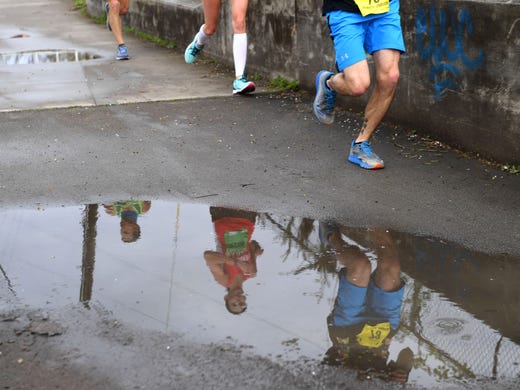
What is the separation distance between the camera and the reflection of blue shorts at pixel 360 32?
5973 millimetres

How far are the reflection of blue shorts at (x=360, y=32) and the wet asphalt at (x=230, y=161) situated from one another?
82 cm

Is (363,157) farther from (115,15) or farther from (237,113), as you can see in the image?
(115,15)

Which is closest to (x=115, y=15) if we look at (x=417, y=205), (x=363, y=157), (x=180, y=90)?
(x=180, y=90)

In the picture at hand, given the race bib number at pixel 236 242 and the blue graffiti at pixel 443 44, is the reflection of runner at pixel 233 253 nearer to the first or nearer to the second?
the race bib number at pixel 236 242

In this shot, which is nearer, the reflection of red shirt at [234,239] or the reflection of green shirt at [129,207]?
the reflection of red shirt at [234,239]

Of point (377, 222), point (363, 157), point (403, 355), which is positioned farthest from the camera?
point (363, 157)

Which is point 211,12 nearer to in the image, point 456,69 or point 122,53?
point 122,53

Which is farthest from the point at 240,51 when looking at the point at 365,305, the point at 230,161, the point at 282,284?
the point at 365,305

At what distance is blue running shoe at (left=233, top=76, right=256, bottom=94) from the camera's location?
28.5 feet

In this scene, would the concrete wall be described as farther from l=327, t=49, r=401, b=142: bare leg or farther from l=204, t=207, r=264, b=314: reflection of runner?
l=204, t=207, r=264, b=314: reflection of runner

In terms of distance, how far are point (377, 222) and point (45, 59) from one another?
7438mm

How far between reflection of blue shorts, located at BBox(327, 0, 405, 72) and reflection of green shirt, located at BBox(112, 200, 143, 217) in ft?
5.66

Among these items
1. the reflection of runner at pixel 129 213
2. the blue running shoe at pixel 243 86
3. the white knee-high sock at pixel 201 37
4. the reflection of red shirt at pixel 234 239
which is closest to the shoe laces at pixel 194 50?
the white knee-high sock at pixel 201 37

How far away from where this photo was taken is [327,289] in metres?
4.16
